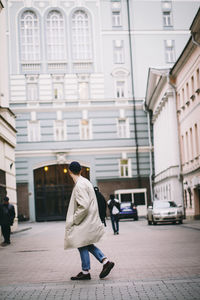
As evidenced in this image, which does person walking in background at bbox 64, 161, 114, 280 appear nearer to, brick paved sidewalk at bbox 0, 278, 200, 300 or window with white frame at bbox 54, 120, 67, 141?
brick paved sidewalk at bbox 0, 278, 200, 300

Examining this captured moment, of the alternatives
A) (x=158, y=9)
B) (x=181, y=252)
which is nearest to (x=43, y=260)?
(x=181, y=252)

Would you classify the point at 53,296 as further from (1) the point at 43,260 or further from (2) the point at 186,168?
(2) the point at 186,168

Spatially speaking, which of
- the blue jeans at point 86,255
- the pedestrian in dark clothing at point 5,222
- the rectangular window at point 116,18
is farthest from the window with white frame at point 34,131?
the blue jeans at point 86,255

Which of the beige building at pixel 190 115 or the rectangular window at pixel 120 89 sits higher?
the rectangular window at pixel 120 89

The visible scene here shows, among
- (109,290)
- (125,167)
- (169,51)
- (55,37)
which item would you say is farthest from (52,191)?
(109,290)

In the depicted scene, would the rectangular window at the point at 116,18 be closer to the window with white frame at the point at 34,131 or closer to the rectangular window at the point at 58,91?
the rectangular window at the point at 58,91

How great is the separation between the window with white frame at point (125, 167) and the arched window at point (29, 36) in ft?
38.8

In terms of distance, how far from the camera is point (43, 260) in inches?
472

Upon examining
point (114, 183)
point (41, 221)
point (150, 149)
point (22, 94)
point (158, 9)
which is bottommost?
point (41, 221)

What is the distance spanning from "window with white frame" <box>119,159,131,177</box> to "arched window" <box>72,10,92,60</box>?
9671 millimetres

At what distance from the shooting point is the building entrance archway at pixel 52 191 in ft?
152

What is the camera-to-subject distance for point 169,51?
4819 cm

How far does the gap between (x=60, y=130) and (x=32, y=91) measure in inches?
164

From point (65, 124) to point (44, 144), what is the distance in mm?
2543
